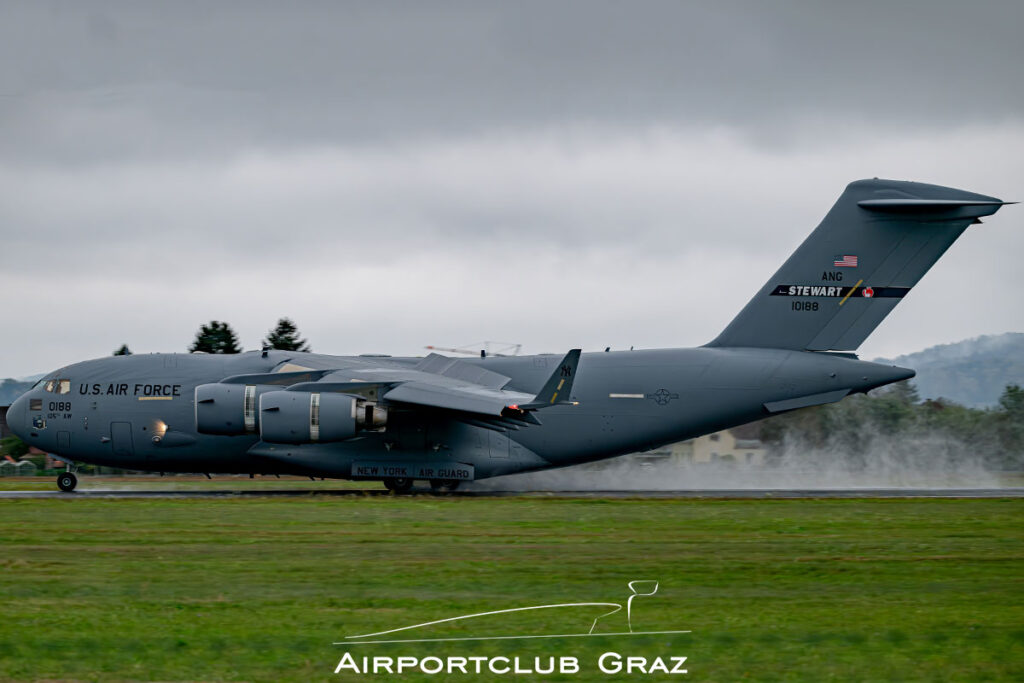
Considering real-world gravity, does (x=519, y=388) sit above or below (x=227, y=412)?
above

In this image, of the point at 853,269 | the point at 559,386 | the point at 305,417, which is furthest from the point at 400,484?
the point at 853,269

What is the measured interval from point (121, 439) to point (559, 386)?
32.6 ft

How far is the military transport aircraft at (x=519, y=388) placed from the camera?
23297 millimetres

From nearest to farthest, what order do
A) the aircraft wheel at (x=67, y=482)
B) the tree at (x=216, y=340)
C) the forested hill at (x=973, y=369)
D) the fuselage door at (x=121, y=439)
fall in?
the fuselage door at (x=121, y=439)
the aircraft wheel at (x=67, y=482)
the forested hill at (x=973, y=369)
the tree at (x=216, y=340)

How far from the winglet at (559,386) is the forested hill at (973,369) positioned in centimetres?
849

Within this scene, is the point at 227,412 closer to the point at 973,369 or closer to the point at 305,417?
the point at 305,417

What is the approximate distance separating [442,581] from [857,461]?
20024 millimetres

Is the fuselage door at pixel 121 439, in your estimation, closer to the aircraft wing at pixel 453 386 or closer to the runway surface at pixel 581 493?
the runway surface at pixel 581 493

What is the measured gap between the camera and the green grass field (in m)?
8.46

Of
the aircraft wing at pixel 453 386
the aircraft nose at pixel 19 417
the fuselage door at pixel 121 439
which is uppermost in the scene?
the aircraft wing at pixel 453 386

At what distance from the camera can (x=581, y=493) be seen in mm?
24672

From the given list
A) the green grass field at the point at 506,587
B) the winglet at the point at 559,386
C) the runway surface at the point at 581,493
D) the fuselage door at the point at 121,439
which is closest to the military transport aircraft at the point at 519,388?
the fuselage door at the point at 121,439

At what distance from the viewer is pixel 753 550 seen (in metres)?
14.1

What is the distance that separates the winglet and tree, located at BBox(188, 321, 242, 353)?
24.6m
